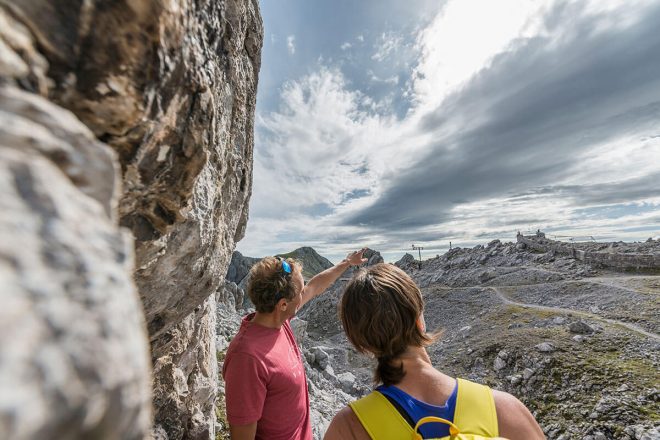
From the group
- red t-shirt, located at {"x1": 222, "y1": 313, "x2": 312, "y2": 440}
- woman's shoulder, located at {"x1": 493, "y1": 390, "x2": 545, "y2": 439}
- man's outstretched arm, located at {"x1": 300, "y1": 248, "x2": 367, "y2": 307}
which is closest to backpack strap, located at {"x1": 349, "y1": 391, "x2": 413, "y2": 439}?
woman's shoulder, located at {"x1": 493, "y1": 390, "x2": 545, "y2": 439}

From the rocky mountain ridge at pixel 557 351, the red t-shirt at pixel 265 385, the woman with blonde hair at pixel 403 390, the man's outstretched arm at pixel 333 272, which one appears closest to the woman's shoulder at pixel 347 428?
the woman with blonde hair at pixel 403 390

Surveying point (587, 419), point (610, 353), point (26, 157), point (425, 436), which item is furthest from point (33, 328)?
point (610, 353)

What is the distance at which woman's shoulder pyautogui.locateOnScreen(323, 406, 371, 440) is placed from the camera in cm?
251

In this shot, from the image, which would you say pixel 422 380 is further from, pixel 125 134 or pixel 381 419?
pixel 125 134

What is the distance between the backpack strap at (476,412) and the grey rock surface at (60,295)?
242cm

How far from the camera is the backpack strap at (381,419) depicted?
2.41 meters

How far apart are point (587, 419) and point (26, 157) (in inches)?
607

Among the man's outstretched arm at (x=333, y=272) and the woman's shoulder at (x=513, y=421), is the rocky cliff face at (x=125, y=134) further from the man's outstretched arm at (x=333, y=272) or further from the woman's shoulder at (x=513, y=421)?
the woman's shoulder at (x=513, y=421)

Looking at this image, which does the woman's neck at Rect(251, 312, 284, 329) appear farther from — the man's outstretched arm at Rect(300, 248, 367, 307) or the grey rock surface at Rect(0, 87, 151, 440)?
the grey rock surface at Rect(0, 87, 151, 440)

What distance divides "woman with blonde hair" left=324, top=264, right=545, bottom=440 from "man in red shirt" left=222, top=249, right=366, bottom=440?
1398 mm

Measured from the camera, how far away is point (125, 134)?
6.66 feet

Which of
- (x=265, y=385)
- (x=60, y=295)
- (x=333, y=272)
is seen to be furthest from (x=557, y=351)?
(x=60, y=295)

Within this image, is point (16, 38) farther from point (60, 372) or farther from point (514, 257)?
point (514, 257)

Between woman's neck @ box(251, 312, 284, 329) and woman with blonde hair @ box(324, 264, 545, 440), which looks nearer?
woman with blonde hair @ box(324, 264, 545, 440)
